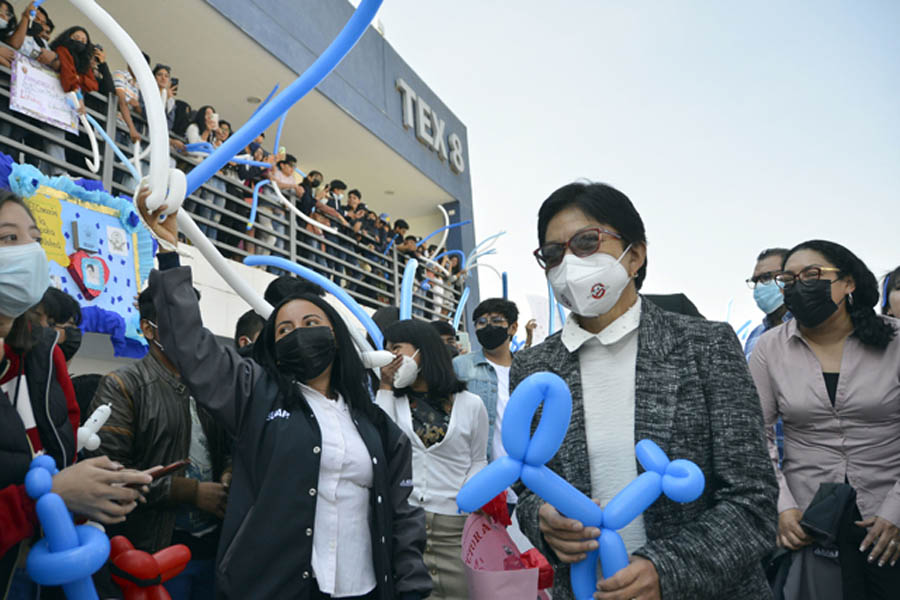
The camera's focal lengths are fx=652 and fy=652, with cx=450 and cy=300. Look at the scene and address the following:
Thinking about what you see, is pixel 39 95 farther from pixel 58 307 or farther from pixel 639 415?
pixel 639 415

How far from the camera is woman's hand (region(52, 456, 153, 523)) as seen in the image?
1.45 meters

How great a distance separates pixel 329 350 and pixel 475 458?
1.22 meters

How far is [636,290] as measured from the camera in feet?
5.43

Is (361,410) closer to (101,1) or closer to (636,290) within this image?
(636,290)

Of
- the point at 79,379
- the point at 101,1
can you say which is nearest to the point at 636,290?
the point at 79,379

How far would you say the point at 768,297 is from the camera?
144 inches

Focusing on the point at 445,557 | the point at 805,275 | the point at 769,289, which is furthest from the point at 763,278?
the point at 445,557

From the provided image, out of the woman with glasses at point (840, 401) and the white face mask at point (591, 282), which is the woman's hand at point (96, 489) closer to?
the white face mask at point (591, 282)

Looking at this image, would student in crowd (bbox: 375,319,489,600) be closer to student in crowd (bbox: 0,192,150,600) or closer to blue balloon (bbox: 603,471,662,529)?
student in crowd (bbox: 0,192,150,600)

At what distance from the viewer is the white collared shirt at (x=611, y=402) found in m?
1.43

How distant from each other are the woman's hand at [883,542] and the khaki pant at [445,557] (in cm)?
144

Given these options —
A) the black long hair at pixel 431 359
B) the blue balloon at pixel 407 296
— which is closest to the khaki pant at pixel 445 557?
the black long hair at pixel 431 359

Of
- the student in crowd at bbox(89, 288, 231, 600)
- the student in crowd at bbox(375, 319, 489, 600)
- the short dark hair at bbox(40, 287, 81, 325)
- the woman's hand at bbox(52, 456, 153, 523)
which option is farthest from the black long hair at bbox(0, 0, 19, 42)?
the woman's hand at bbox(52, 456, 153, 523)

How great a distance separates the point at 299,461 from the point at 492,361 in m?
2.43
